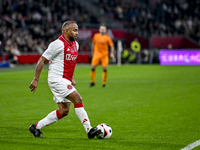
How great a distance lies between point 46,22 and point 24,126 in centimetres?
2527

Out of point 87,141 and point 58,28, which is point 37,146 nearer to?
point 87,141

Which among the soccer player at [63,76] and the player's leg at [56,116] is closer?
the soccer player at [63,76]

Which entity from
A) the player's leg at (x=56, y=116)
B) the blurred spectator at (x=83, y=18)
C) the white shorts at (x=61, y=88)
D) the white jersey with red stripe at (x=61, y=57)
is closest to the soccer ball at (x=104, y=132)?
the player's leg at (x=56, y=116)

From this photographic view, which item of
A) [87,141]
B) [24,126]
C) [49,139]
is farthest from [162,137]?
[24,126]

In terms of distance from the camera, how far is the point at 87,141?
17.6ft

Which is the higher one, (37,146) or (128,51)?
(37,146)

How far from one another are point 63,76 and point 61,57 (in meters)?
0.29

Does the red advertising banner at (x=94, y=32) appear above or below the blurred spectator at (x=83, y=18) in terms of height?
below

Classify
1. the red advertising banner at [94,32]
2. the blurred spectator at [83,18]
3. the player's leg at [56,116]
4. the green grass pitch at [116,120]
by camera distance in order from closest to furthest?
the green grass pitch at [116,120] < the player's leg at [56,116] < the blurred spectator at [83,18] < the red advertising banner at [94,32]

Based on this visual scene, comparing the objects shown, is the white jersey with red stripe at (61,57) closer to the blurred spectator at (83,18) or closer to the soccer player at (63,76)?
the soccer player at (63,76)

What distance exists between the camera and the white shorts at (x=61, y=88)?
542 centimetres

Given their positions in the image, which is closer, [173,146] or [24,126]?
[173,146]

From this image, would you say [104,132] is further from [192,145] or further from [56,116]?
[192,145]

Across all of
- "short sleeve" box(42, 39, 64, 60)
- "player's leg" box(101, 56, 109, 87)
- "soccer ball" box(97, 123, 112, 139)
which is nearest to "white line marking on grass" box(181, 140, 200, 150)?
"soccer ball" box(97, 123, 112, 139)
